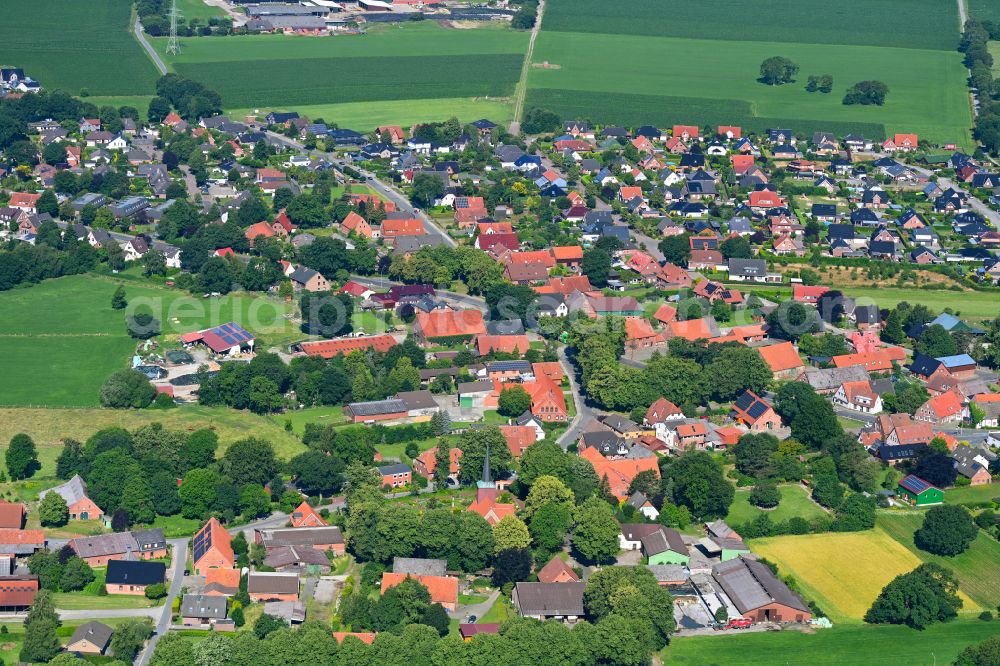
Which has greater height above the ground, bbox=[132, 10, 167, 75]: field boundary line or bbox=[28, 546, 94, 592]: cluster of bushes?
bbox=[132, 10, 167, 75]: field boundary line

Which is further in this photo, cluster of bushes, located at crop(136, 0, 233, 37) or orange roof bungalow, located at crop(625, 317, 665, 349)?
cluster of bushes, located at crop(136, 0, 233, 37)

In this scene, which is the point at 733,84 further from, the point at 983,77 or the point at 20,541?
the point at 20,541

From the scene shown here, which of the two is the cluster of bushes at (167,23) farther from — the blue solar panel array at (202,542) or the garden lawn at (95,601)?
the garden lawn at (95,601)

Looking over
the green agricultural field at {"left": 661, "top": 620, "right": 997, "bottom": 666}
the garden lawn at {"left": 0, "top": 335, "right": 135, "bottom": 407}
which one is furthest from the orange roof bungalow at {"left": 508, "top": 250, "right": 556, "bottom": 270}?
the green agricultural field at {"left": 661, "top": 620, "right": 997, "bottom": 666}

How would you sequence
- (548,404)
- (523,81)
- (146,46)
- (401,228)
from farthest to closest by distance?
(146,46) → (523,81) → (401,228) → (548,404)

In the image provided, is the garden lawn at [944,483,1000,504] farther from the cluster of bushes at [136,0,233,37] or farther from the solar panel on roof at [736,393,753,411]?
the cluster of bushes at [136,0,233,37]

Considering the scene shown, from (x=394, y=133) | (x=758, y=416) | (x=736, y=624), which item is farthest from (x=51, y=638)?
(x=394, y=133)
